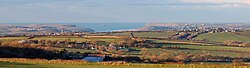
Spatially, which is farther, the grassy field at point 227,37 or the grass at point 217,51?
the grassy field at point 227,37

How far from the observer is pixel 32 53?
2468 inches

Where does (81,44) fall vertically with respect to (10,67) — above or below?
below

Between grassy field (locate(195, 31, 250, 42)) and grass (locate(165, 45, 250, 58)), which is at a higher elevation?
grass (locate(165, 45, 250, 58))

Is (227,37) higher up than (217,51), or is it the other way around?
(217,51)

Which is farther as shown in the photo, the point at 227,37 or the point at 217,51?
the point at 227,37

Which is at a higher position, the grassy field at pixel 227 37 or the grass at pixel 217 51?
the grass at pixel 217 51

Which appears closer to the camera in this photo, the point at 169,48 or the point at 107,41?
the point at 169,48

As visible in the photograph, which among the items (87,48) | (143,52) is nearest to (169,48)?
(143,52)

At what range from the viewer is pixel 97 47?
97.6 meters

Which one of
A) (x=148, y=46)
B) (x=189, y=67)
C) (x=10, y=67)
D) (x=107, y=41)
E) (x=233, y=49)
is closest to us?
(x=10, y=67)

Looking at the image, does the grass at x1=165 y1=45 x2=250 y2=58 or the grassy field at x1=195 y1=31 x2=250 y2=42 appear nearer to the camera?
the grass at x1=165 y1=45 x2=250 y2=58

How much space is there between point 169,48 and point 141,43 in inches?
317

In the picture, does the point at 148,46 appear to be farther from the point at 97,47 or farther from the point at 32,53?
the point at 32,53

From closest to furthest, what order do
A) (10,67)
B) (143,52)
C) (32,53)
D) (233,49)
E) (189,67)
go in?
(10,67) → (189,67) → (32,53) → (143,52) → (233,49)
